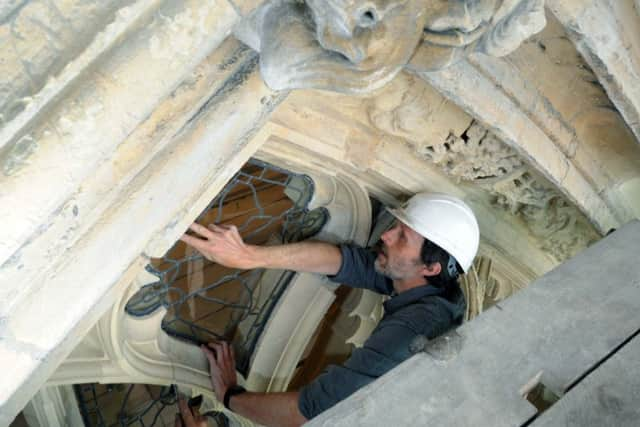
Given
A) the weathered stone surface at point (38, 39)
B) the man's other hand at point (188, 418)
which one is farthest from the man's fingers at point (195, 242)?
the man's other hand at point (188, 418)

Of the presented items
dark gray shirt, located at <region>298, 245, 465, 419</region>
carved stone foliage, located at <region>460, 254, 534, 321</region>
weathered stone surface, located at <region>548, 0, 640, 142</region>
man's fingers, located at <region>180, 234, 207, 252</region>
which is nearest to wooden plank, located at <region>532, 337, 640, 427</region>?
weathered stone surface, located at <region>548, 0, 640, 142</region>

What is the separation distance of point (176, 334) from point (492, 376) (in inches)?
50.0

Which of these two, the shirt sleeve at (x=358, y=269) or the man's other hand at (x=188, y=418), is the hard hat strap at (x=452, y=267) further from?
the man's other hand at (x=188, y=418)

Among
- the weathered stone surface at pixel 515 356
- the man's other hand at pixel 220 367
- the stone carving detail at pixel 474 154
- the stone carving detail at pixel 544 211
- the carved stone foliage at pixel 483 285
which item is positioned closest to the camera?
the weathered stone surface at pixel 515 356

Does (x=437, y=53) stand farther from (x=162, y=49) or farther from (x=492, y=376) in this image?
(x=492, y=376)

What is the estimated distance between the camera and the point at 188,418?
210 cm

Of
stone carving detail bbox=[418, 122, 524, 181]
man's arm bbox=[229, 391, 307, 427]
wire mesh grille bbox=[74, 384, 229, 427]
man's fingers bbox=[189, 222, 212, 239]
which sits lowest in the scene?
wire mesh grille bbox=[74, 384, 229, 427]

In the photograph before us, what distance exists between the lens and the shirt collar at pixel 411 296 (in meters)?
1.79

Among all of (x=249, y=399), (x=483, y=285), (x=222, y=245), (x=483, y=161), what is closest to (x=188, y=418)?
(x=249, y=399)

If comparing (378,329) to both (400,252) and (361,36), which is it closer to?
(400,252)

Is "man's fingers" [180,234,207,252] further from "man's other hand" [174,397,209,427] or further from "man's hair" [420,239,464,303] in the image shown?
"man's other hand" [174,397,209,427]

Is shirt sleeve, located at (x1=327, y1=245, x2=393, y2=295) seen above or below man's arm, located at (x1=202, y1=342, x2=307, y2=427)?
above

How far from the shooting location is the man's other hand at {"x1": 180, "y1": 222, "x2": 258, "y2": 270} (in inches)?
54.1

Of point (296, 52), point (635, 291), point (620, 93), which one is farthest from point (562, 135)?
point (296, 52)
